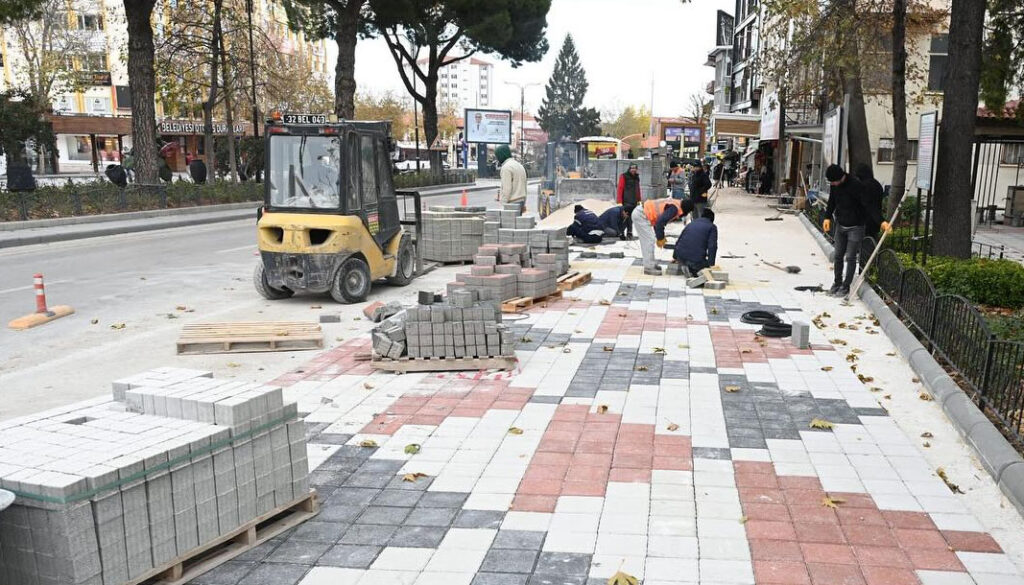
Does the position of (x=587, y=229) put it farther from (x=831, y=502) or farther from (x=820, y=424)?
(x=831, y=502)

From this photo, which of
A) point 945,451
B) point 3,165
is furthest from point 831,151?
point 3,165

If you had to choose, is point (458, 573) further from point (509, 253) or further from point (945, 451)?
point (509, 253)

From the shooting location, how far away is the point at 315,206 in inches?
470

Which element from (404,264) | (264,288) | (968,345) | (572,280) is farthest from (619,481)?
(404,264)

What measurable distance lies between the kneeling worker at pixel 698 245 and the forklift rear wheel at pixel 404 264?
4.75 meters

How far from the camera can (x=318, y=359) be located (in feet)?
29.4

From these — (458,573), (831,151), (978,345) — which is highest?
(831,151)

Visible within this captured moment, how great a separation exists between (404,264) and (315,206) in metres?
2.48

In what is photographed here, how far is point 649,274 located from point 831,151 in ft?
24.5

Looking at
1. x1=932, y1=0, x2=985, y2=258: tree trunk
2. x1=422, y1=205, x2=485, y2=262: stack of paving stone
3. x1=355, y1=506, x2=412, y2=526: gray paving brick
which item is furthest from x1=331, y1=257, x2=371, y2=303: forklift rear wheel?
x1=932, y1=0, x2=985, y2=258: tree trunk

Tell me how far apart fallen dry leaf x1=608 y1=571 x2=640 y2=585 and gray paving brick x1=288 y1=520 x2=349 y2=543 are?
1657 millimetres

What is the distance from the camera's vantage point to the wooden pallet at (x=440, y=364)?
8312 mm

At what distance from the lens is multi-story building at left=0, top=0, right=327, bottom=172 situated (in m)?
51.1

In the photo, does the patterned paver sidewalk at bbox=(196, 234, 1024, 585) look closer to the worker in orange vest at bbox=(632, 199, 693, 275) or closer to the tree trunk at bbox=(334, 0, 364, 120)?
the worker in orange vest at bbox=(632, 199, 693, 275)
